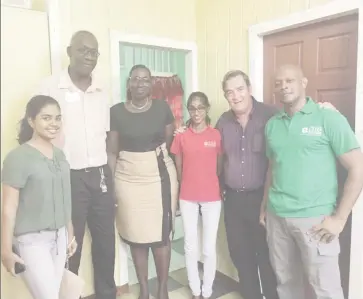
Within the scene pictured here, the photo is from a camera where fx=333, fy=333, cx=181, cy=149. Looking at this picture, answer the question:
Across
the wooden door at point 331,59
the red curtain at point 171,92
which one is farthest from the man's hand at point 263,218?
the red curtain at point 171,92

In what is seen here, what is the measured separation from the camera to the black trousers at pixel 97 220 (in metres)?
1.31

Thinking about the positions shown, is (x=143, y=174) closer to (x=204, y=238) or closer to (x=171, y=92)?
(x=204, y=238)

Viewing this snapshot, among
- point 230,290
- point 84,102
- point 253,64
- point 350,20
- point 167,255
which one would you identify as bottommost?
point 230,290

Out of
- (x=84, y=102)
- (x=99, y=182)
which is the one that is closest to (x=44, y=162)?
(x=84, y=102)

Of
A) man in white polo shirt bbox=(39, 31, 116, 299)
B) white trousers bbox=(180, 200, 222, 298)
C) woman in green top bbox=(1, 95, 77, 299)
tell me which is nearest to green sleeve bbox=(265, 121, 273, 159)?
white trousers bbox=(180, 200, 222, 298)

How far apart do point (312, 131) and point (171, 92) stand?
1.10 meters

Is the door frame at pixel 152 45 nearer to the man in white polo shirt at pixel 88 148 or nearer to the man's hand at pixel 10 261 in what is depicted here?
the man in white polo shirt at pixel 88 148

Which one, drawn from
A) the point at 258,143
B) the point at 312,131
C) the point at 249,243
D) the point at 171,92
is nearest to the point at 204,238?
the point at 249,243

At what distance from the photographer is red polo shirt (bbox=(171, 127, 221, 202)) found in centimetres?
156

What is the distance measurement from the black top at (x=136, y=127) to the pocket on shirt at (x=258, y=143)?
43cm

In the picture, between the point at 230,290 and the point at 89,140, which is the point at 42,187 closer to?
the point at 89,140

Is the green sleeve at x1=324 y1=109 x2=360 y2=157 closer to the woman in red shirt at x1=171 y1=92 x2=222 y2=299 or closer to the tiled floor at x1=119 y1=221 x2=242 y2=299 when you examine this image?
the woman in red shirt at x1=171 y1=92 x2=222 y2=299

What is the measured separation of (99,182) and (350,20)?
1.19 metres

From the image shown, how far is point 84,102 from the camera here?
1181 mm
